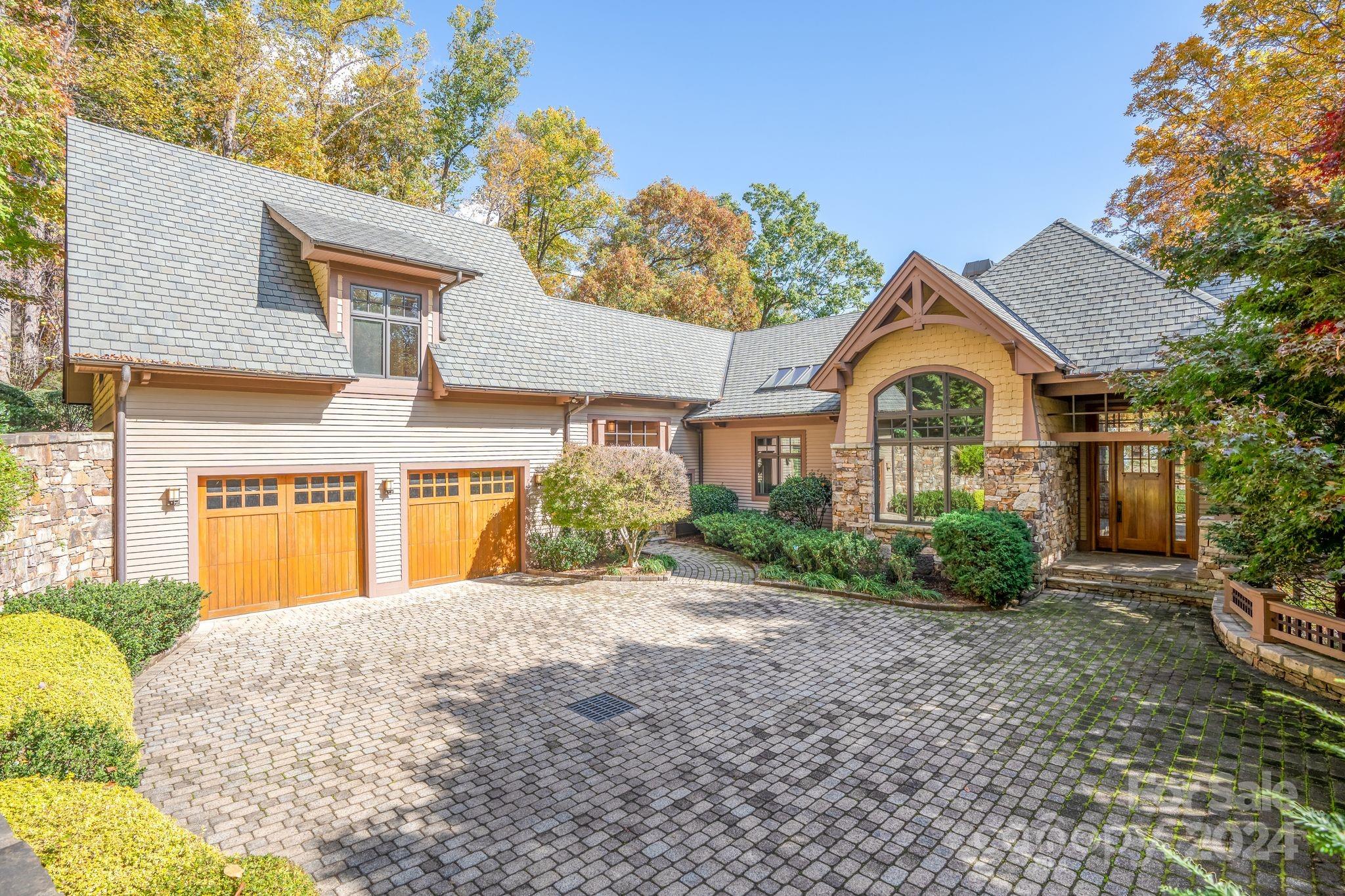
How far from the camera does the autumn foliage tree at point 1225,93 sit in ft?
34.5

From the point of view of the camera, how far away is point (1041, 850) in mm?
3885

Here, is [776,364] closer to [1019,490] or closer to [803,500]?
[803,500]

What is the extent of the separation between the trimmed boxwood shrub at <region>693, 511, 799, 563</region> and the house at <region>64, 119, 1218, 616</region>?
1630mm

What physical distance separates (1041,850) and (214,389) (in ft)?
36.2

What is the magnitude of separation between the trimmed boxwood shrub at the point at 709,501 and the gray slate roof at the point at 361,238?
8.50 metres

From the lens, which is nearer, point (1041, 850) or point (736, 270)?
point (1041, 850)

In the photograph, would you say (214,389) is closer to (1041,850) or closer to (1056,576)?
(1041,850)

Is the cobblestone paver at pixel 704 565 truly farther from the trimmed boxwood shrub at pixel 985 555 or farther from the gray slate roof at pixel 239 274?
the gray slate roof at pixel 239 274

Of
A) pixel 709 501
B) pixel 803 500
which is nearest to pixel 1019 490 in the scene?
pixel 803 500

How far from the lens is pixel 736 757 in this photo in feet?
16.8

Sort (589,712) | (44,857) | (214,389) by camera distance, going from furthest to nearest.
Result: (214,389), (589,712), (44,857)

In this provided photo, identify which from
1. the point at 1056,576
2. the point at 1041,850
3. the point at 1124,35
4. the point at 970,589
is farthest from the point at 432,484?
the point at 1124,35

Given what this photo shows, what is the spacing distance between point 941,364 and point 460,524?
9.87m

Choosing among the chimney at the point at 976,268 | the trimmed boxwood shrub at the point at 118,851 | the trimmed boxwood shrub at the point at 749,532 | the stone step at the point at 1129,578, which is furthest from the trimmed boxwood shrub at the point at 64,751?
the chimney at the point at 976,268
